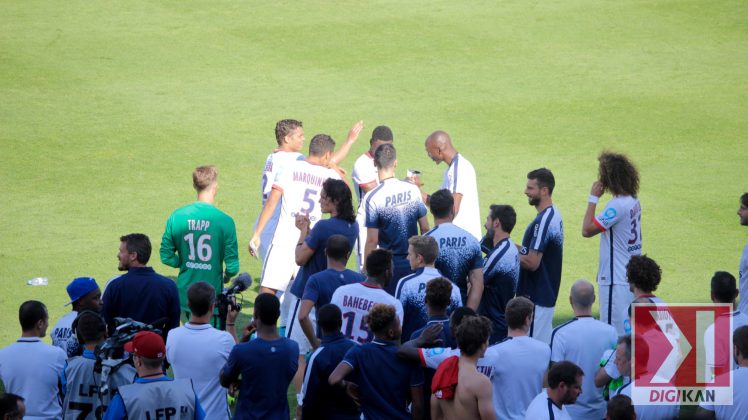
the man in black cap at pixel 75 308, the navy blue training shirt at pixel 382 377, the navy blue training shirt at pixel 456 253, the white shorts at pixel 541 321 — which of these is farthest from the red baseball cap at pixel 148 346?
the white shorts at pixel 541 321

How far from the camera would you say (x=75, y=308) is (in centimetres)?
746

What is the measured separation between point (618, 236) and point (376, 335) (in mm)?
3256

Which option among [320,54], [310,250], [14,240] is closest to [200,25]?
[320,54]

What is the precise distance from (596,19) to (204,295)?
49.0ft

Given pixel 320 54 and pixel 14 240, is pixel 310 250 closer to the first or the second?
pixel 14 240

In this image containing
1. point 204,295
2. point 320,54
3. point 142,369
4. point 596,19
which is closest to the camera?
point 142,369

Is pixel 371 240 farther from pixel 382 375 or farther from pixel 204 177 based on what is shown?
pixel 382 375

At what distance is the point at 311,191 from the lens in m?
9.84

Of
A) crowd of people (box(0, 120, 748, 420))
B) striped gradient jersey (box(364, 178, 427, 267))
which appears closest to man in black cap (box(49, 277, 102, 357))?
crowd of people (box(0, 120, 748, 420))

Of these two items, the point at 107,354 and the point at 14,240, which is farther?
the point at 14,240

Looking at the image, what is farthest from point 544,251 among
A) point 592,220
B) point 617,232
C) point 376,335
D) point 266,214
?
point 266,214

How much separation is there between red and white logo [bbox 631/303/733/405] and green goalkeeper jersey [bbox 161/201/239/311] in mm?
3613

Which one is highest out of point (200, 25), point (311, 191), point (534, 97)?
point (200, 25)

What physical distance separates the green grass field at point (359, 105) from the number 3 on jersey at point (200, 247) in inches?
93.8
